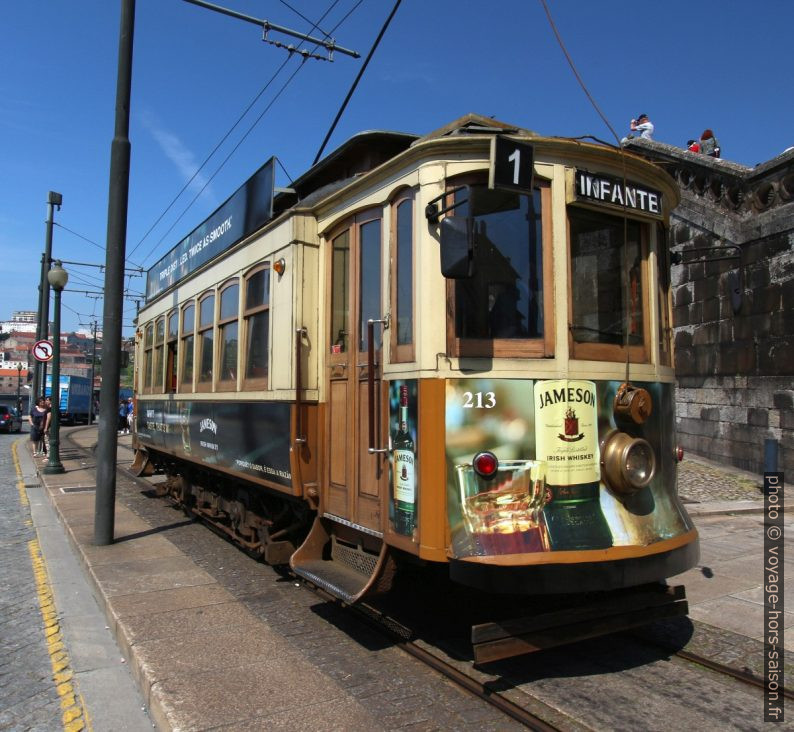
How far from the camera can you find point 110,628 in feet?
16.5

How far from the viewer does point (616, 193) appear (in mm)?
4117

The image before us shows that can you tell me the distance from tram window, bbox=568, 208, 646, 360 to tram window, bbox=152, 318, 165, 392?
22.5 feet

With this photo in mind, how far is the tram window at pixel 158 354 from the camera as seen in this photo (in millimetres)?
9414

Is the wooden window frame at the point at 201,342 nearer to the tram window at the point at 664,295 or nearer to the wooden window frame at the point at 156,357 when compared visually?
the wooden window frame at the point at 156,357

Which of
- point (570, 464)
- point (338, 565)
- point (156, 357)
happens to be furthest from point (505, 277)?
point (156, 357)

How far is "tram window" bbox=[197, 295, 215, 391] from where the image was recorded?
7.05 metres

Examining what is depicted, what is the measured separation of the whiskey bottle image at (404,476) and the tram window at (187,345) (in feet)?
14.5

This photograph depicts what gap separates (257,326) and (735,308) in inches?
373

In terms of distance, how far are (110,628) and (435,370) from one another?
3.36 meters

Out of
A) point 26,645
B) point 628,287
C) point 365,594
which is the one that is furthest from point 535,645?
point 26,645

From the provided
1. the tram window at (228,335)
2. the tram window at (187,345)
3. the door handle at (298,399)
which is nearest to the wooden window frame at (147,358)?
the tram window at (187,345)

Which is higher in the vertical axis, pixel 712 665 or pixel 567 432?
pixel 567 432

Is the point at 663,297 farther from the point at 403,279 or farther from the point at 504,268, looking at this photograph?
the point at 403,279

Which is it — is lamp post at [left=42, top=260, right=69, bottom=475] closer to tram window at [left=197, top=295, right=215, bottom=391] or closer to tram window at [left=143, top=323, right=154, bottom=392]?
tram window at [left=143, top=323, right=154, bottom=392]
